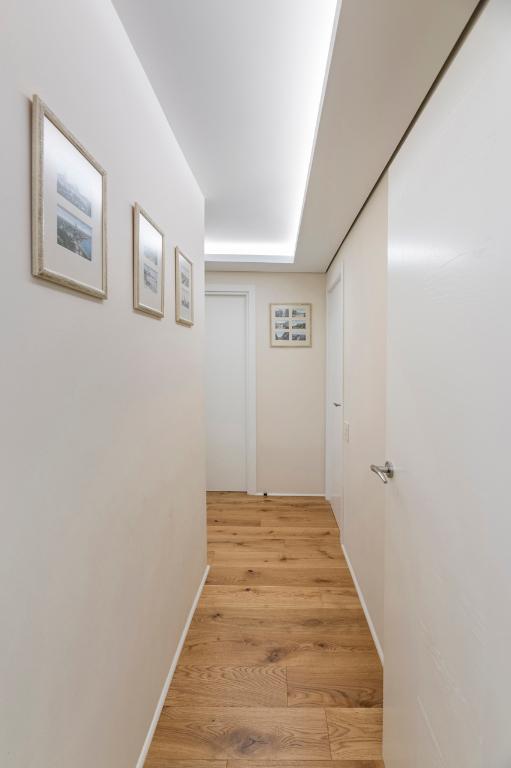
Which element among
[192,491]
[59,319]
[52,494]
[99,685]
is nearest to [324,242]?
[192,491]

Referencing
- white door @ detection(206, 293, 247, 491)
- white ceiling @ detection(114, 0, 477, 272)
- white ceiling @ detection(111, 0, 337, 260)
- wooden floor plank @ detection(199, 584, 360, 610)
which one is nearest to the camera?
white ceiling @ detection(114, 0, 477, 272)

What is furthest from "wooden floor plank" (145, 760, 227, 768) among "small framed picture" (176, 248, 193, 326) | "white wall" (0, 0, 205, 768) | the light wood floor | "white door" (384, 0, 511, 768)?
"small framed picture" (176, 248, 193, 326)

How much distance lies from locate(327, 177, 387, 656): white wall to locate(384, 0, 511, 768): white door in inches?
23.8

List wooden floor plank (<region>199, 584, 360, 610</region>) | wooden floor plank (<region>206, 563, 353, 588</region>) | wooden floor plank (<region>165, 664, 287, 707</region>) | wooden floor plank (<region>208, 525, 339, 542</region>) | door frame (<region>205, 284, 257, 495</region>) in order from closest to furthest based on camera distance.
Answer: wooden floor plank (<region>165, 664, 287, 707</region>) → wooden floor plank (<region>199, 584, 360, 610</region>) → wooden floor plank (<region>206, 563, 353, 588</region>) → wooden floor plank (<region>208, 525, 339, 542</region>) → door frame (<region>205, 284, 257, 495</region>)

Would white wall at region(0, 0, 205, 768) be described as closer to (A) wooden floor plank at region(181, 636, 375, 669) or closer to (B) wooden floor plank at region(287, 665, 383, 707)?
(A) wooden floor plank at region(181, 636, 375, 669)

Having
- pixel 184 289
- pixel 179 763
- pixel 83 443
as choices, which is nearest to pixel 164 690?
pixel 179 763

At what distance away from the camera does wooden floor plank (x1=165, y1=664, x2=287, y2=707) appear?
4.47 ft

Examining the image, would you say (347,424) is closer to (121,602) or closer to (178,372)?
(178,372)

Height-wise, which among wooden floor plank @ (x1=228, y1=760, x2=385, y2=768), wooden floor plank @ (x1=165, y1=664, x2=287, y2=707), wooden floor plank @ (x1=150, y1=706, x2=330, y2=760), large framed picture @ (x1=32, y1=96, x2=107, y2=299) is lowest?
wooden floor plank @ (x1=228, y1=760, x2=385, y2=768)

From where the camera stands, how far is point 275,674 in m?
1.48

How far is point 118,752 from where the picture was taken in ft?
3.22

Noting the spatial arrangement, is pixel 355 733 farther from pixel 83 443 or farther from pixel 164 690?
pixel 83 443

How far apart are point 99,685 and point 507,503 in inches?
40.6

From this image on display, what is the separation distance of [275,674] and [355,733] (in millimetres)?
359
